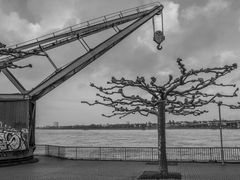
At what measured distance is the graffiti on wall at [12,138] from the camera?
86.6 ft

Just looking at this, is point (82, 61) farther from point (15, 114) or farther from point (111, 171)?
point (111, 171)

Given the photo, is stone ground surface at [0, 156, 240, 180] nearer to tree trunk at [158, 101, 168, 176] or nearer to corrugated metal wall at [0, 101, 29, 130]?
tree trunk at [158, 101, 168, 176]

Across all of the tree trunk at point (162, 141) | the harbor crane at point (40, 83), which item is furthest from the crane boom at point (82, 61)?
the tree trunk at point (162, 141)

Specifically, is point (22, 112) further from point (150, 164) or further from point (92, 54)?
point (150, 164)

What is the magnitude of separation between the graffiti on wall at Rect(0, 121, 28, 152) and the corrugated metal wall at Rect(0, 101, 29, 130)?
0.32 m

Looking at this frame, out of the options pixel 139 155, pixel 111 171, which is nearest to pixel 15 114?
pixel 111 171

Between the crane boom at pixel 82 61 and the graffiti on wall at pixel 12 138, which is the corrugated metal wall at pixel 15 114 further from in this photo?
the crane boom at pixel 82 61

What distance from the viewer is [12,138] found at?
27.0 m

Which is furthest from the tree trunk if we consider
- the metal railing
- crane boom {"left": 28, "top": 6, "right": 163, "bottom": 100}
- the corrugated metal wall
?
the corrugated metal wall

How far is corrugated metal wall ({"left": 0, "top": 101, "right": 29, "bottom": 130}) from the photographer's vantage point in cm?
Result: 2717

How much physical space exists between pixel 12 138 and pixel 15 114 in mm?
1826

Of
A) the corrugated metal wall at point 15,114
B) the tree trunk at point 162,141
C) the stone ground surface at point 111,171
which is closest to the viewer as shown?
the tree trunk at point 162,141

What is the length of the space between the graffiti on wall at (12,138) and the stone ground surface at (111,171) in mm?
2007

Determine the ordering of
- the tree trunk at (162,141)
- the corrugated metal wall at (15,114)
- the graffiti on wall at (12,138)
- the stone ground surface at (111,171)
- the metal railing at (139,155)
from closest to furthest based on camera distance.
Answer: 1. the tree trunk at (162,141)
2. the stone ground surface at (111,171)
3. the graffiti on wall at (12,138)
4. the corrugated metal wall at (15,114)
5. the metal railing at (139,155)
